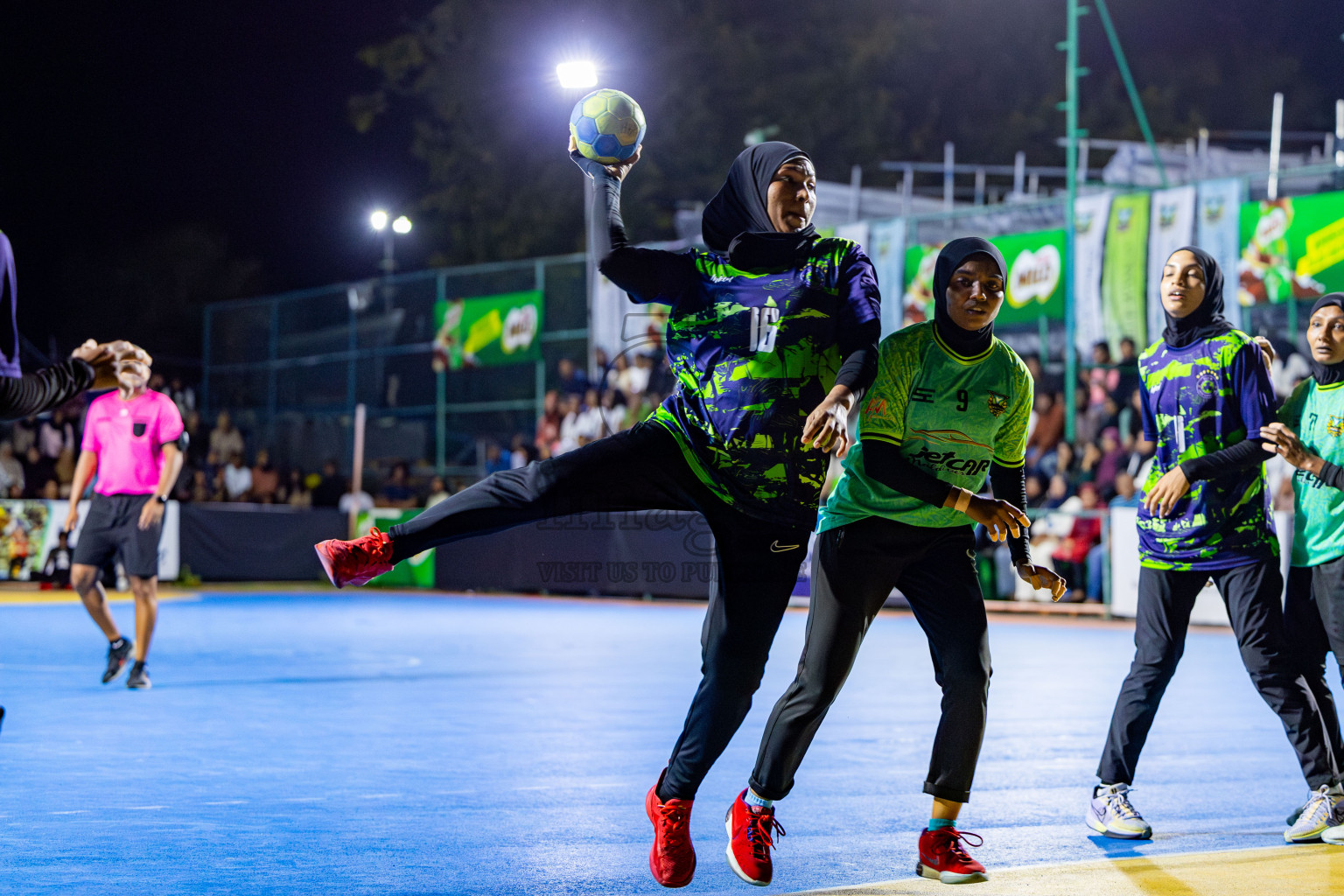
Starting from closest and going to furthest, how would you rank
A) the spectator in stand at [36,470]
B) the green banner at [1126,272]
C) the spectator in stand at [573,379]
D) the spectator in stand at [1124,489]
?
the spectator in stand at [1124,489] < the green banner at [1126,272] < the spectator in stand at [573,379] < the spectator in stand at [36,470]

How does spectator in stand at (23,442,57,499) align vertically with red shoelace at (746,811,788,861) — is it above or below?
above

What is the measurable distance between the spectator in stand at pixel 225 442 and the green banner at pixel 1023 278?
1295 cm

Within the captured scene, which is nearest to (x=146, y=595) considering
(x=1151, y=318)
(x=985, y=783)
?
(x=985, y=783)

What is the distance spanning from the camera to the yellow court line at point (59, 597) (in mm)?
18106

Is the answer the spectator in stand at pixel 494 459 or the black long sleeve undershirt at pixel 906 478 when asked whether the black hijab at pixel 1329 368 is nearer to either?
the black long sleeve undershirt at pixel 906 478

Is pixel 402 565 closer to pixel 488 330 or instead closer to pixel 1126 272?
pixel 488 330

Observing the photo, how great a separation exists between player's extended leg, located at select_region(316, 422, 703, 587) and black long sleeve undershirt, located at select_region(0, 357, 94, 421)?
976 millimetres

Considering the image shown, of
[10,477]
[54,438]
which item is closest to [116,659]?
[10,477]

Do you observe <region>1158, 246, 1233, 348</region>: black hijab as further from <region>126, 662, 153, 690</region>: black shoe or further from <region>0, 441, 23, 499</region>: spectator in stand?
→ <region>0, 441, 23, 499</region>: spectator in stand

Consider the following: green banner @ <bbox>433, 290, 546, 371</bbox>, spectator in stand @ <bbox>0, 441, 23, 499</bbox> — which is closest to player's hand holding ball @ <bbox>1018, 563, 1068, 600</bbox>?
green banner @ <bbox>433, 290, 546, 371</bbox>

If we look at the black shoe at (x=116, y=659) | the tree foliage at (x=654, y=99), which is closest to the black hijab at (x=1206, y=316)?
the black shoe at (x=116, y=659)

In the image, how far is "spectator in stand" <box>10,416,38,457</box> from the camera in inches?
947

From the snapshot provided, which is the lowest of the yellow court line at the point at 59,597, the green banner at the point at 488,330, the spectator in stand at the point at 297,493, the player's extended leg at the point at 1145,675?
the yellow court line at the point at 59,597

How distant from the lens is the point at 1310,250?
57.1 ft
